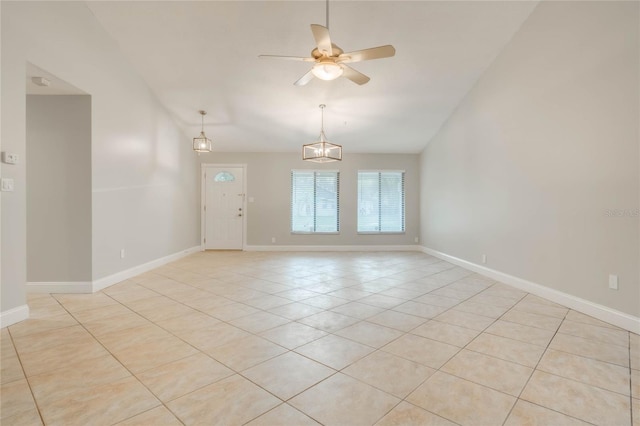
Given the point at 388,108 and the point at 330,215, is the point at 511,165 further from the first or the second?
the point at 330,215

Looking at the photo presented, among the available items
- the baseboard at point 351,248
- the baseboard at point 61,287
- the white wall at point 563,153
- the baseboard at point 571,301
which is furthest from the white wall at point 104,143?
the baseboard at point 571,301

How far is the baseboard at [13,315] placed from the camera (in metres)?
2.78

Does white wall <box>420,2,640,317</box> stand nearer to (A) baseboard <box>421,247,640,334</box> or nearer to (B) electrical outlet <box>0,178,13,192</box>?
(A) baseboard <box>421,247,640,334</box>

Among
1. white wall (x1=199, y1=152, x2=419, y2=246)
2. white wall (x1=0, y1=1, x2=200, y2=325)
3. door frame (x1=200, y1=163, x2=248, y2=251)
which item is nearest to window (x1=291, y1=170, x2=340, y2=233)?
white wall (x1=199, y1=152, x2=419, y2=246)

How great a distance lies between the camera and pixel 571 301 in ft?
11.3

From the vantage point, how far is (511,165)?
4.36 m

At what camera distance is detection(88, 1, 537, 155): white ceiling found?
→ 3820 millimetres

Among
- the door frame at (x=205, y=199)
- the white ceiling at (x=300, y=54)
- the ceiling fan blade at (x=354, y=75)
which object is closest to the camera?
the ceiling fan blade at (x=354, y=75)

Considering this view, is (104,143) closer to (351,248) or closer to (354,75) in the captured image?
(354,75)

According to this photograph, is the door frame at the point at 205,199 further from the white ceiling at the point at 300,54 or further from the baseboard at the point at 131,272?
the white ceiling at the point at 300,54

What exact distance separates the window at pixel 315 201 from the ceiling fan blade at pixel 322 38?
536 centimetres

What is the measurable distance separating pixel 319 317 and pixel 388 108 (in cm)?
432

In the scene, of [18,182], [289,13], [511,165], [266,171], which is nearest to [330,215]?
[266,171]

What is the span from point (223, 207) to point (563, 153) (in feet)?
22.6
